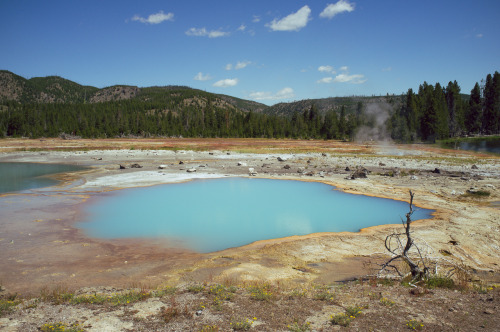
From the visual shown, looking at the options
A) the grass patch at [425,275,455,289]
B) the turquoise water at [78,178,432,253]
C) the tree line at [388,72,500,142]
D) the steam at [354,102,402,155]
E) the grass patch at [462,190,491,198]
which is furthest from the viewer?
the steam at [354,102,402,155]

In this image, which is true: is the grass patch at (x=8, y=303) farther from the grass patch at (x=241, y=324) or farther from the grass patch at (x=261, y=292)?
the grass patch at (x=261, y=292)

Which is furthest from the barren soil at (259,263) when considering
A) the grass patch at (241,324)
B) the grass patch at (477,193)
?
the grass patch at (477,193)

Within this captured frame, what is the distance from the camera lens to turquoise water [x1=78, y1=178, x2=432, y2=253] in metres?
11.1

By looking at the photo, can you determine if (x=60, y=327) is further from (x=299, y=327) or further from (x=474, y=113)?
(x=474, y=113)

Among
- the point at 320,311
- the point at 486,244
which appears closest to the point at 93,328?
the point at 320,311

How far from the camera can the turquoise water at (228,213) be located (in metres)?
11.1

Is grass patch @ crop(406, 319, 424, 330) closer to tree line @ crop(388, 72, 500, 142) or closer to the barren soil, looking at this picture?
the barren soil

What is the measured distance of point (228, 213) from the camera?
14391mm

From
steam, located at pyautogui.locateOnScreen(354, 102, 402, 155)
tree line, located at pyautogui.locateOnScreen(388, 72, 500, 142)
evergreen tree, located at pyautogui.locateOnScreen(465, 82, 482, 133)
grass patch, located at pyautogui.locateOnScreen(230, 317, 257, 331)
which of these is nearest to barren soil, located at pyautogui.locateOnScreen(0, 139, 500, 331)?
grass patch, located at pyautogui.locateOnScreen(230, 317, 257, 331)

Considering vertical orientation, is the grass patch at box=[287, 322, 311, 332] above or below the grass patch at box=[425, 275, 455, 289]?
below

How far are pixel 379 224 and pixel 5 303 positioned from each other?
448 inches

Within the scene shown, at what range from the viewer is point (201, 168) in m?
27.7

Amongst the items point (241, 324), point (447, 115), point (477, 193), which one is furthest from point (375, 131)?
point (241, 324)

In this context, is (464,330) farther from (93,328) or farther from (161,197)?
Result: (161,197)
